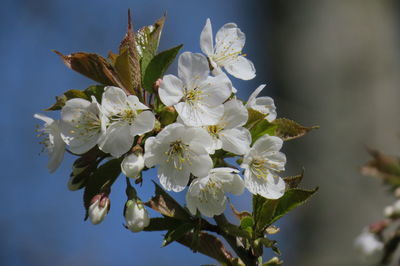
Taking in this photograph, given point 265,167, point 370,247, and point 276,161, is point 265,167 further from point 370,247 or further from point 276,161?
point 370,247

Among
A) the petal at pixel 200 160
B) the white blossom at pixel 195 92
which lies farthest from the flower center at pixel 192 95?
the petal at pixel 200 160

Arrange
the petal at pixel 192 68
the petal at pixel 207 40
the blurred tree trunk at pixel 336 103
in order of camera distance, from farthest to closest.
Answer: the blurred tree trunk at pixel 336 103, the petal at pixel 207 40, the petal at pixel 192 68

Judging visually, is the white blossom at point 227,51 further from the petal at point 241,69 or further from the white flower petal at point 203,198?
the white flower petal at point 203,198

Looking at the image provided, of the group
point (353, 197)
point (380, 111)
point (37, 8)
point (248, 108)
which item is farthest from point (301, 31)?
point (37, 8)

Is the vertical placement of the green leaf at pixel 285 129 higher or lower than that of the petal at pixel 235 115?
lower

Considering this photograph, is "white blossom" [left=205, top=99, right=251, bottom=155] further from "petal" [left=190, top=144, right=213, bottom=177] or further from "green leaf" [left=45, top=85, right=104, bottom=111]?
"green leaf" [left=45, top=85, right=104, bottom=111]

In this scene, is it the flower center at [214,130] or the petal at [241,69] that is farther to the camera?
the petal at [241,69]
